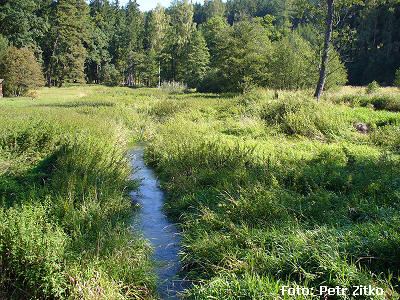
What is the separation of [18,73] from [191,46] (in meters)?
31.6

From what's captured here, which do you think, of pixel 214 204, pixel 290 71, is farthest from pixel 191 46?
pixel 214 204

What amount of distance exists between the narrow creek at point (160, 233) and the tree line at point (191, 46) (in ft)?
47.7

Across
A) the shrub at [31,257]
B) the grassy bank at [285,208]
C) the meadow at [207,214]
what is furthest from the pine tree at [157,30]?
the shrub at [31,257]

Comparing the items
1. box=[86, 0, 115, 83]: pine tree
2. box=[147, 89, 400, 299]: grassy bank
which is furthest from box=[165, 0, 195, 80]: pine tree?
box=[147, 89, 400, 299]: grassy bank

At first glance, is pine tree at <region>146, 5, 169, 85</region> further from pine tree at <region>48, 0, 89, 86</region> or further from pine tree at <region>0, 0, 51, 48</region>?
pine tree at <region>0, 0, 51, 48</region>

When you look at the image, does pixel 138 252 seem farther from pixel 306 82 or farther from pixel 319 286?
pixel 306 82

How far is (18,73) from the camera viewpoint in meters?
37.5

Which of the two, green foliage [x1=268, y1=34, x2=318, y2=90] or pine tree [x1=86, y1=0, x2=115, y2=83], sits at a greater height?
pine tree [x1=86, y1=0, x2=115, y2=83]

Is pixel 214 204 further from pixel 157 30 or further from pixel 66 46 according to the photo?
pixel 157 30

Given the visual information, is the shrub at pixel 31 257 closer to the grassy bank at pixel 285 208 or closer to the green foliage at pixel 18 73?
the grassy bank at pixel 285 208

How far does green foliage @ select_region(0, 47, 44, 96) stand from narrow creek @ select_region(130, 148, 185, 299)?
3135 centimetres

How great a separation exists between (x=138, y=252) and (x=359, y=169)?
5.41 m

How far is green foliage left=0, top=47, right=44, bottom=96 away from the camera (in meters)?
37.4

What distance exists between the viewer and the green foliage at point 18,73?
37.4 m
